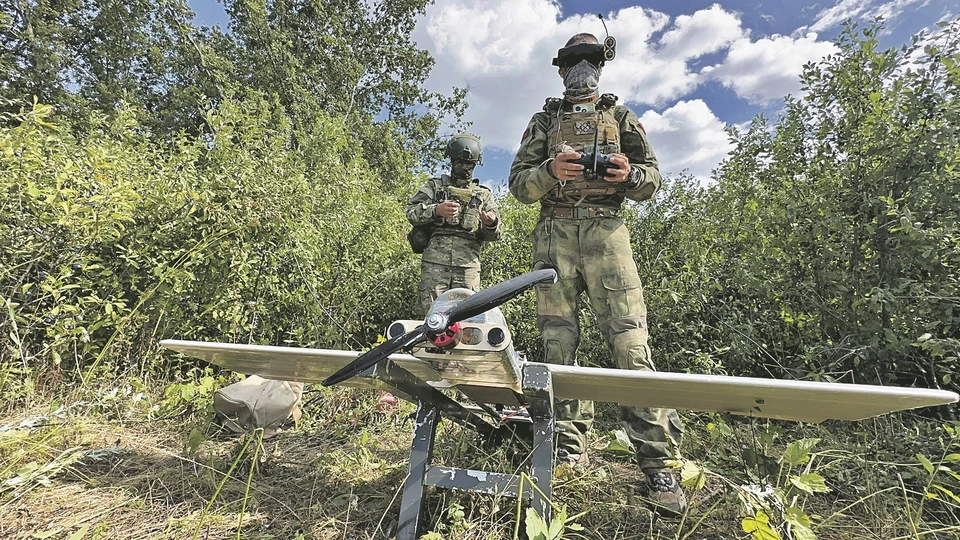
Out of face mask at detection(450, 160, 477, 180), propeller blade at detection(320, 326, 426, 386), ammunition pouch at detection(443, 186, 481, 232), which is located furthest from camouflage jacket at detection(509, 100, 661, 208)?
face mask at detection(450, 160, 477, 180)

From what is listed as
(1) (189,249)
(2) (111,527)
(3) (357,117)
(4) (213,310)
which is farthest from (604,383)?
(3) (357,117)

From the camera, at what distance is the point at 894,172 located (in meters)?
2.67

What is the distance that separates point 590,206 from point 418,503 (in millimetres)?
1677

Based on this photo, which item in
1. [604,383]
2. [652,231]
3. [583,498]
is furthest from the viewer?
[652,231]

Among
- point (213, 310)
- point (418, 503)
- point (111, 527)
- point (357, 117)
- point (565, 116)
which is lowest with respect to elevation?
point (111, 527)

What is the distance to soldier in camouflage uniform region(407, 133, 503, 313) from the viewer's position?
428 cm

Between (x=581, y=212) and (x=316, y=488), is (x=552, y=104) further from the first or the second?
(x=316, y=488)

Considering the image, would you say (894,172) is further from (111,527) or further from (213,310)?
(213,310)

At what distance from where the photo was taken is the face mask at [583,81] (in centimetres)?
261

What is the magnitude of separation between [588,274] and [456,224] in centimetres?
207

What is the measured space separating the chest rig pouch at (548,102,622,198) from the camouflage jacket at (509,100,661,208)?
38mm

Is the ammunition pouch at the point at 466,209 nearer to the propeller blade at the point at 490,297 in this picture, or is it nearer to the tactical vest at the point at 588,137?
the tactical vest at the point at 588,137

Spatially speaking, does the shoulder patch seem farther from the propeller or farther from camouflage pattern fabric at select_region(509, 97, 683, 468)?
the propeller

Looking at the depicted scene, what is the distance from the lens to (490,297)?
1.17 meters
